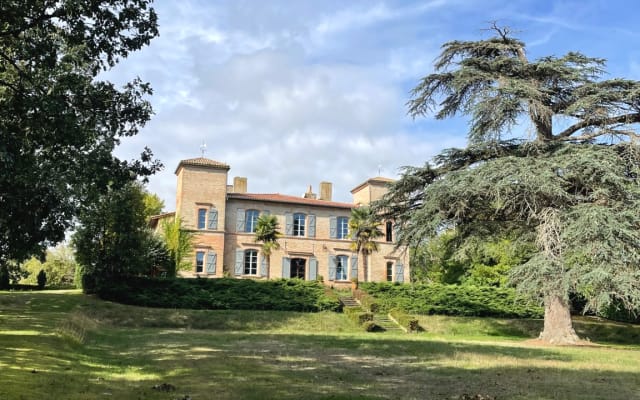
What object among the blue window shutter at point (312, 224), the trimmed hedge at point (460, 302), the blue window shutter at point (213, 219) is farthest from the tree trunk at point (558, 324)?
the blue window shutter at point (213, 219)

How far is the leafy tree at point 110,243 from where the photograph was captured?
88.9ft

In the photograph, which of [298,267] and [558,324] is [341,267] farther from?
[558,324]

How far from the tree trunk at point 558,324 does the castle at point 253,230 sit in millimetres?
17983

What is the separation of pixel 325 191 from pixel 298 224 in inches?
205

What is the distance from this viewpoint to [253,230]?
39.4 m

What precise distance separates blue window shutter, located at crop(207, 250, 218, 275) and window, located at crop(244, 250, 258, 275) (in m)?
2.38

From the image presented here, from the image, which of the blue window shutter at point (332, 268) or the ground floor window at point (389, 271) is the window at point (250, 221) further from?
the ground floor window at point (389, 271)

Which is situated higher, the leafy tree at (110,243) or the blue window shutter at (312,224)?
the blue window shutter at (312,224)

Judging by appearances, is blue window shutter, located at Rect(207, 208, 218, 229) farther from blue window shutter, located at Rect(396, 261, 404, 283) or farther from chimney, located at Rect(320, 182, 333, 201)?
blue window shutter, located at Rect(396, 261, 404, 283)

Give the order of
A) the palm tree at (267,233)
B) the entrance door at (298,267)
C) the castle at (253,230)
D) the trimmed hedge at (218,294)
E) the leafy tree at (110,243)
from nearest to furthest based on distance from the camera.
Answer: the trimmed hedge at (218,294) < the leafy tree at (110,243) < the palm tree at (267,233) < the castle at (253,230) < the entrance door at (298,267)

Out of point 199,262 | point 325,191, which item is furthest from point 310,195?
point 199,262

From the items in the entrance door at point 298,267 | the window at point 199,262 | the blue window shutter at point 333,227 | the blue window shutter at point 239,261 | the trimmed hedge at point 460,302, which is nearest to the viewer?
the trimmed hedge at point 460,302

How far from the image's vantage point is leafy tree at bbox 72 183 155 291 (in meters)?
27.1

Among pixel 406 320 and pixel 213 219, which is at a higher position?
pixel 213 219
